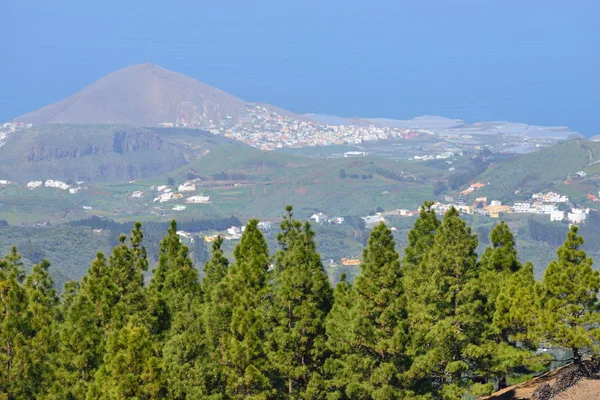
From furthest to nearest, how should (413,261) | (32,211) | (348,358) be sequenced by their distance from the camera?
(32,211)
(413,261)
(348,358)

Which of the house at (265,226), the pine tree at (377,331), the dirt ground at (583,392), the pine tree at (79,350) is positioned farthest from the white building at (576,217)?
the pine tree at (79,350)

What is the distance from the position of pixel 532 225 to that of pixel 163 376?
140 meters

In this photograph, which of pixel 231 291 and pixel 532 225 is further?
pixel 532 225

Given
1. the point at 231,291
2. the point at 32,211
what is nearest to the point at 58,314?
the point at 231,291

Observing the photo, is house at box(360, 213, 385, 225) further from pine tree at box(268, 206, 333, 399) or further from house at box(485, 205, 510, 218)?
pine tree at box(268, 206, 333, 399)

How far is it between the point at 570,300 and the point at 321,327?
28.5 ft

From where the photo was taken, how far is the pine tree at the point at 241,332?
32562mm

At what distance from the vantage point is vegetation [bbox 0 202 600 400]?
32.7 m

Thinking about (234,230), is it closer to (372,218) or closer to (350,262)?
(372,218)

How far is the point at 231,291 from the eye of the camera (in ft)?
119

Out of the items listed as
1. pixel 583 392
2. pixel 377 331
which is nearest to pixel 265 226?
pixel 377 331

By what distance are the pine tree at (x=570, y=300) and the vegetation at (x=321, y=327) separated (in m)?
0.05

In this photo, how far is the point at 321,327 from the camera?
35.8 meters

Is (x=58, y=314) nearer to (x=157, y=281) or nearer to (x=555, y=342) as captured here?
(x=157, y=281)
